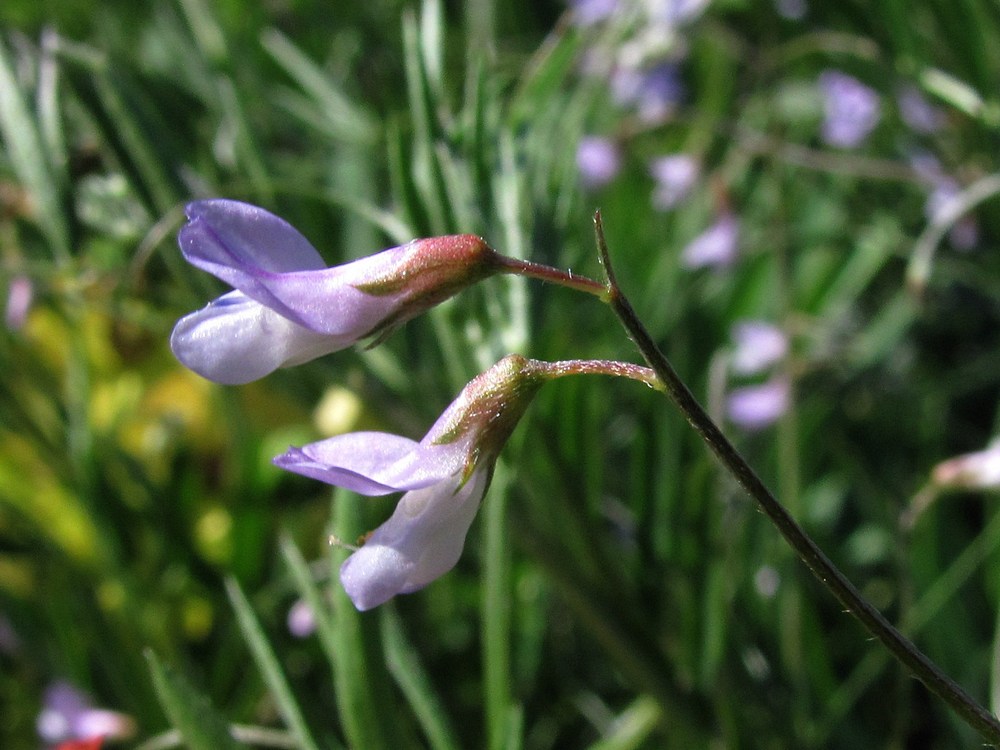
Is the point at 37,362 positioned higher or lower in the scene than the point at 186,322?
higher

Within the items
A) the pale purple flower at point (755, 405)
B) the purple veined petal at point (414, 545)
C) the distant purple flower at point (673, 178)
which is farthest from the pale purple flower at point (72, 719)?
the distant purple flower at point (673, 178)

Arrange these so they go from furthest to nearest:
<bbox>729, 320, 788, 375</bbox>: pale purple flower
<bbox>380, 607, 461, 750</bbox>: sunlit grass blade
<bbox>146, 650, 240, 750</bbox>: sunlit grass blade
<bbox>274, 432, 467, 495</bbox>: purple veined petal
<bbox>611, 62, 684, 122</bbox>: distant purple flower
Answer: <bbox>611, 62, 684, 122</bbox>: distant purple flower
<bbox>729, 320, 788, 375</bbox>: pale purple flower
<bbox>380, 607, 461, 750</bbox>: sunlit grass blade
<bbox>146, 650, 240, 750</bbox>: sunlit grass blade
<bbox>274, 432, 467, 495</bbox>: purple veined petal

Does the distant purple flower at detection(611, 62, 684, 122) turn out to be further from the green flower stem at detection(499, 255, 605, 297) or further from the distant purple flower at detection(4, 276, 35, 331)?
the green flower stem at detection(499, 255, 605, 297)

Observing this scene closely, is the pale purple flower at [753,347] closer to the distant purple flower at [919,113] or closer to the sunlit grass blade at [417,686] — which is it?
the distant purple flower at [919,113]

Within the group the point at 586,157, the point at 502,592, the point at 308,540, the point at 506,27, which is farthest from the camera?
the point at 506,27

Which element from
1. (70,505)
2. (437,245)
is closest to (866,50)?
(437,245)

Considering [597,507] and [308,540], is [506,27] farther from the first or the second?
[597,507]

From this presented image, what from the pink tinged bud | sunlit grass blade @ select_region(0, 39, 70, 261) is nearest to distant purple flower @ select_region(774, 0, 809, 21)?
the pink tinged bud
